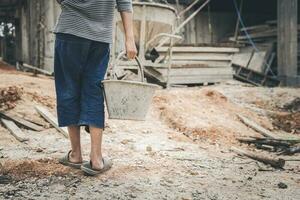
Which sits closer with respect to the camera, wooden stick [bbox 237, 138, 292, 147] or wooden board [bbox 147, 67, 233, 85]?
wooden stick [bbox 237, 138, 292, 147]

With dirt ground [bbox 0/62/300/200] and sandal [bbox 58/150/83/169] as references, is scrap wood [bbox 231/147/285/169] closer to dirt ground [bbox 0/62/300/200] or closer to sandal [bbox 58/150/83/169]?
dirt ground [bbox 0/62/300/200]

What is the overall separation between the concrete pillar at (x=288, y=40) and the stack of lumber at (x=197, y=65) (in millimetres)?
1285

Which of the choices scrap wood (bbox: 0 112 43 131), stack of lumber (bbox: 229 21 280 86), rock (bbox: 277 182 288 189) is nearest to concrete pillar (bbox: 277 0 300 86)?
stack of lumber (bbox: 229 21 280 86)

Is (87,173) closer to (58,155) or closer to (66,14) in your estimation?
(58,155)

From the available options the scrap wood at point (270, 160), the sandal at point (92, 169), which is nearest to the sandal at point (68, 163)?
the sandal at point (92, 169)

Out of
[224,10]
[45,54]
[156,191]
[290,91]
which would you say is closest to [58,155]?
[156,191]

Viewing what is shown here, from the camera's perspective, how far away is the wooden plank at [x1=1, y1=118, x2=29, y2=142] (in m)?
4.52

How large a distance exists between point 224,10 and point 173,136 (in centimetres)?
1065

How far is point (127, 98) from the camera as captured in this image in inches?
128

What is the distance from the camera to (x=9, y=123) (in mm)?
Answer: 5148

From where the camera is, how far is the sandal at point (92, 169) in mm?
3166

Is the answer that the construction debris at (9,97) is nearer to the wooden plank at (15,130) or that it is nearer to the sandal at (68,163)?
the wooden plank at (15,130)

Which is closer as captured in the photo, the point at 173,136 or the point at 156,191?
the point at 156,191

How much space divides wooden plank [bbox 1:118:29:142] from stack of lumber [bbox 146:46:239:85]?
520 cm
